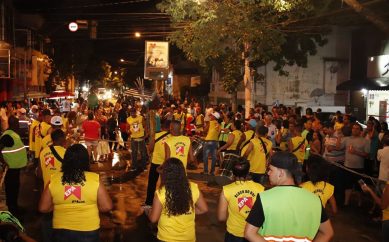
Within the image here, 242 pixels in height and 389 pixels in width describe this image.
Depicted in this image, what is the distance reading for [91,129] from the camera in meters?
14.9

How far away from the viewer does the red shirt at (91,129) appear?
14.8 meters

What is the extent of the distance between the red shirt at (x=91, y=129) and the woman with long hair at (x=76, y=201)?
1017 cm

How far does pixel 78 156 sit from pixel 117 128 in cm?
1540

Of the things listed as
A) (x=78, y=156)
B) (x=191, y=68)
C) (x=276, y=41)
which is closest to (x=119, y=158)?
(x=276, y=41)

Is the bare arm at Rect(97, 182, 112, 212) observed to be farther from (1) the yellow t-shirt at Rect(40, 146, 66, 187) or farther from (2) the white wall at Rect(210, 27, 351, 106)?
(2) the white wall at Rect(210, 27, 351, 106)

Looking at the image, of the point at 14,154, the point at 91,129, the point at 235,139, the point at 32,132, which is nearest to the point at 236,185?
the point at 14,154

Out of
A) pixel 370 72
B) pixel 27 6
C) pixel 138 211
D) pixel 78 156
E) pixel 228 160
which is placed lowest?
pixel 138 211

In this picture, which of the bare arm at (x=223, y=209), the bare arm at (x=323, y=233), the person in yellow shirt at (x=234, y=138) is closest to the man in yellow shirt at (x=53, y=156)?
the bare arm at (x=223, y=209)

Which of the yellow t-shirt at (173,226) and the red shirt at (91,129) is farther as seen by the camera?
the red shirt at (91,129)

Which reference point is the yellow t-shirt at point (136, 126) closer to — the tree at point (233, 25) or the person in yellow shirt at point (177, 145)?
the tree at point (233, 25)

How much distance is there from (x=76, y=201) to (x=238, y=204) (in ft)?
5.65

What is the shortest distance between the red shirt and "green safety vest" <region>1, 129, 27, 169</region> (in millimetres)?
5787

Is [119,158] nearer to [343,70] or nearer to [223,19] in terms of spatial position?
[223,19]

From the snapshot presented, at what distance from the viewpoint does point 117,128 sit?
65.8 feet
